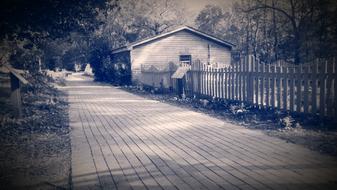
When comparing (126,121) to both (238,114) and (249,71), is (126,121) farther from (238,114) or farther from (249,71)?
(249,71)

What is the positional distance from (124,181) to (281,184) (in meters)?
2.19

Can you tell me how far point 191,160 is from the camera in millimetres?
5184

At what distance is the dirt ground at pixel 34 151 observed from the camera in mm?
4551

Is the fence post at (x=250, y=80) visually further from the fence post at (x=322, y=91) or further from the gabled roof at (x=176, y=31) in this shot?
the gabled roof at (x=176, y=31)

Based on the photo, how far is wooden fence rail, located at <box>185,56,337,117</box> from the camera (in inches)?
298

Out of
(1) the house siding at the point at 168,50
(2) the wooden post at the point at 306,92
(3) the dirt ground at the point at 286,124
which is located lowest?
(3) the dirt ground at the point at 286,124

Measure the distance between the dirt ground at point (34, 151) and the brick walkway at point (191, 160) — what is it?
28 cm

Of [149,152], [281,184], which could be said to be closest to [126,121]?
[149,152]

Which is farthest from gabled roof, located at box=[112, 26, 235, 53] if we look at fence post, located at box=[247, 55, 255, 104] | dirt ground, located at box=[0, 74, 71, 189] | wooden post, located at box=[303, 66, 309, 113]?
wooden post, located at box=[303, 66, 309, 113]

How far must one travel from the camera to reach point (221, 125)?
8297 millimetres

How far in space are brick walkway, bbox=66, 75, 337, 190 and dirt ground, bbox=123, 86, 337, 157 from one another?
445mm

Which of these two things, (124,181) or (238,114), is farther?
(238,114)

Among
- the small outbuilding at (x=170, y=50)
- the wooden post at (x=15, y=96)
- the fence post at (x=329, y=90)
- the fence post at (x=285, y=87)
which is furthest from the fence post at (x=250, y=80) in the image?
the small outbuilding at (x=170, y=50)

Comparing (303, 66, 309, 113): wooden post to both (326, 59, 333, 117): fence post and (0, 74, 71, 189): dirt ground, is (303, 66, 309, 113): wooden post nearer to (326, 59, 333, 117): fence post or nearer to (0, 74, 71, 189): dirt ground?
(326, 59, 333, 117): fence post
